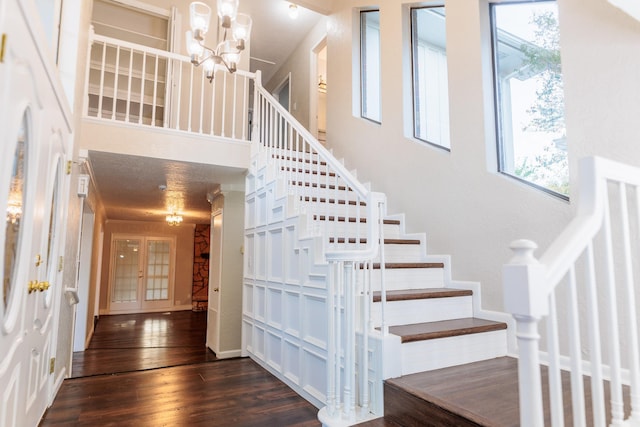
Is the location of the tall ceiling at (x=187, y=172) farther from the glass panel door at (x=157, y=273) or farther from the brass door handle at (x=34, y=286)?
the brass door handle at (x=34, y=286)

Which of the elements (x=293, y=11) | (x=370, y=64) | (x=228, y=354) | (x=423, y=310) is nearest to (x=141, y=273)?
(x=228, y=354)

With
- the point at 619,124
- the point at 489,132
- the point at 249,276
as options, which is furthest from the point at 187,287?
the point at 619,124

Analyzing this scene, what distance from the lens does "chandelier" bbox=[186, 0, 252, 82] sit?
286 centimetres

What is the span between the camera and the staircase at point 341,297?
84.9 inches

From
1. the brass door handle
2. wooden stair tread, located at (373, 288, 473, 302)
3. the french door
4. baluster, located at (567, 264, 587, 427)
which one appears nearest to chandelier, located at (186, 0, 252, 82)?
the brass door handle

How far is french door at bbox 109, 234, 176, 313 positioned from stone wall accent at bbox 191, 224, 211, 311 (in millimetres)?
551

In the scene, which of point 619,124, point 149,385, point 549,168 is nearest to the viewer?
point 619,124

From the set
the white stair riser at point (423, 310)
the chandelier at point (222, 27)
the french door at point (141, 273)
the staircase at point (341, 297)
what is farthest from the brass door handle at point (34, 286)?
the french door at point (141, 273)

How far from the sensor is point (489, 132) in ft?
→ 9.57

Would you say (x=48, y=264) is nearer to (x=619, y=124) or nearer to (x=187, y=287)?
(x=619, y=124)

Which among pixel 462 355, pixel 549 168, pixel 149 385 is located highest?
pixel 549 168

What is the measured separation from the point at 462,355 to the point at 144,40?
5744mm

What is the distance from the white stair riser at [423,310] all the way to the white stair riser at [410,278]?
27cm

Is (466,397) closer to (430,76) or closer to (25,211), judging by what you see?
(25,211)
